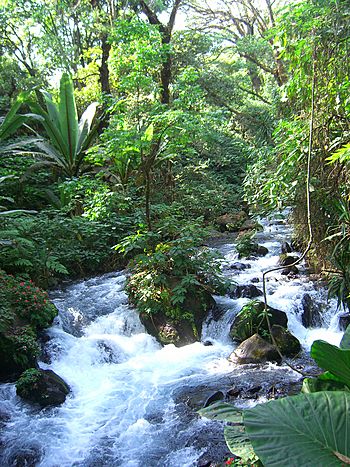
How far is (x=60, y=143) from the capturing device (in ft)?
32.2

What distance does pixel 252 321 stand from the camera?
5.90m

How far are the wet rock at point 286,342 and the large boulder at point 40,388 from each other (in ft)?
9.14

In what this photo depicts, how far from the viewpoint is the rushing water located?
3834mm

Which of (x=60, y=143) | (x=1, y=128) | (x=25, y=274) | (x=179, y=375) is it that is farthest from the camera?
(x=60, y=143)

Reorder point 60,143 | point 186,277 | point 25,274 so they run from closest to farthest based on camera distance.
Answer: point 186,277, point 25,274, point 60,143

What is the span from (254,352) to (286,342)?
506 millimetres

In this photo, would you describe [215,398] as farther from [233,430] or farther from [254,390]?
[233,430]

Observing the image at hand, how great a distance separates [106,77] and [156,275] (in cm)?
829

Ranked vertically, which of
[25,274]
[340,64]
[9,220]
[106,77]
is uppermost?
[106,77]

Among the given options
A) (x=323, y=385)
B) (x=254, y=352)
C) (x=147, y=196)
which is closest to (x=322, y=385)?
(x=323, y=385)

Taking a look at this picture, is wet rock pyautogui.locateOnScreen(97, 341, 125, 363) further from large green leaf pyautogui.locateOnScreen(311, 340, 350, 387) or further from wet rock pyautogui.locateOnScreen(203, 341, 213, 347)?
large green leaf pyautogui.locateOnScreen(311, 340, 350, 387)

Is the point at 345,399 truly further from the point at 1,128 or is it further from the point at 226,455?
the point at 1,128

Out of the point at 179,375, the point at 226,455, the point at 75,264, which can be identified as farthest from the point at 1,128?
the point at 226,455

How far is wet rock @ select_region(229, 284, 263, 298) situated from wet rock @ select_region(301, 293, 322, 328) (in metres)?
0.77
